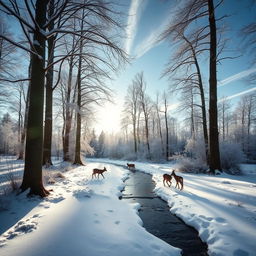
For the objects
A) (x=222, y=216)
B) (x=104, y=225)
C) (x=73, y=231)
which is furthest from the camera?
(x=222, y=216)

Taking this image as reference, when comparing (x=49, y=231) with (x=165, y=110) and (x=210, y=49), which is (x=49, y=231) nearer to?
(x=210, y=49)

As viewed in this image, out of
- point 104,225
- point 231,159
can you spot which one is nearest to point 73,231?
point 104,225

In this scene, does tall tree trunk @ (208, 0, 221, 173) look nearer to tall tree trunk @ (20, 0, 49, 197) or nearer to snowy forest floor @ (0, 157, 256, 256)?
snowy forest floor @ (0, 157, 256, 256)

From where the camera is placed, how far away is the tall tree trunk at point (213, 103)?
8461mm

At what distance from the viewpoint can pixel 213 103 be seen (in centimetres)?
881

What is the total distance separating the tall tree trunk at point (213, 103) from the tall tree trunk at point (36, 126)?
8275 millimetres

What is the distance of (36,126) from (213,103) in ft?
29.3

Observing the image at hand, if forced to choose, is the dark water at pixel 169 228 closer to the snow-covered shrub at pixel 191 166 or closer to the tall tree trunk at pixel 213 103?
the tall tree trunk at pixel 213 103

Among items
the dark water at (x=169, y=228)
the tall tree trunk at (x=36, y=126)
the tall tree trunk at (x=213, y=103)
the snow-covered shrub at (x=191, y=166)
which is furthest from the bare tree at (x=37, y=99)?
the snow-covered shrub at (x=191, y=166)

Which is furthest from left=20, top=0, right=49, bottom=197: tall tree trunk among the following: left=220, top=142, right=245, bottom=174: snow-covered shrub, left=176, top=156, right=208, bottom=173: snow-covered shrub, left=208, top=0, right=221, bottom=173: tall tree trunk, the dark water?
left=220, top=142, right=245, bottom=174: snow-covered shrub

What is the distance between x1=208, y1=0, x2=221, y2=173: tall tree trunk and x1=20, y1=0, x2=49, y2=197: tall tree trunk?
27.1ft

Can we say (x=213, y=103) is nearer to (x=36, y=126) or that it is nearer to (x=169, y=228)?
(x=169, y=228)

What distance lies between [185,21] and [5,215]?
10.6 meters

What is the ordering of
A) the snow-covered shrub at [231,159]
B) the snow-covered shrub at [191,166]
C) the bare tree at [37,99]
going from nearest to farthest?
the bare tree at [37,99] < the snow-covered shrub at [231,159] < the snow-covered shrub at [191,166]
